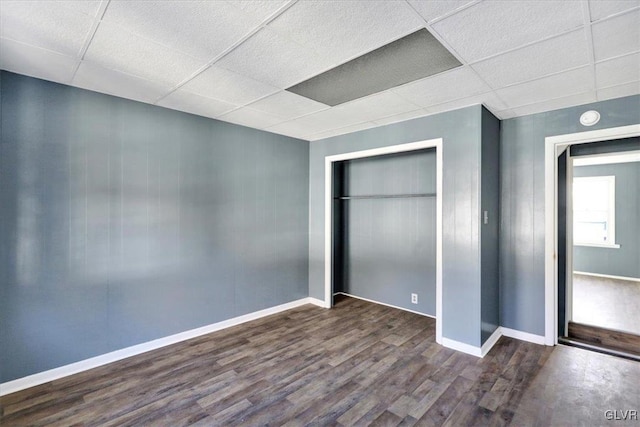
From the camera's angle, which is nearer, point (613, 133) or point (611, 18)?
point (611, 18)

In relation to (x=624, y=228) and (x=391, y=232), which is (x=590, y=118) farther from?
(x=624, y=228)

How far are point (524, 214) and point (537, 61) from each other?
71.1 inches

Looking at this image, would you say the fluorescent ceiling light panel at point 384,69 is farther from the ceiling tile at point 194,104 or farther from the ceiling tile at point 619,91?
the ceiling tile at point 619,91

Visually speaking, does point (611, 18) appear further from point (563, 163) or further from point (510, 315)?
point (510, 315)

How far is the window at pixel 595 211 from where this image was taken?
653 cm

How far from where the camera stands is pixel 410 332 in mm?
3600

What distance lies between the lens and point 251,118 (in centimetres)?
361

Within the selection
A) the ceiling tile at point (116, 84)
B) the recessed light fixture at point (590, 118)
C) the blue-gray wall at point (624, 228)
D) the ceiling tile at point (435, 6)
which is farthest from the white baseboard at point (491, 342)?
the blue-gray wall at point (624, 228)

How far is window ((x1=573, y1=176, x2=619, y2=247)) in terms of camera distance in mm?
6527

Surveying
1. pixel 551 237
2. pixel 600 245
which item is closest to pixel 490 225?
pixel 551 237

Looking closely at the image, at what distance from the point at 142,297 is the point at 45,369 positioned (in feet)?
2.82

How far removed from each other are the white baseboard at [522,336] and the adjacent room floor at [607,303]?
1199mm

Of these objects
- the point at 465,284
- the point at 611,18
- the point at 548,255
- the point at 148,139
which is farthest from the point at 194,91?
the point at 548,255

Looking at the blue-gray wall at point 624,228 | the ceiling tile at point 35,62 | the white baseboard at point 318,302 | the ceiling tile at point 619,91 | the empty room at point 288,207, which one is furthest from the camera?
the blue-gray wall at point 624,228
